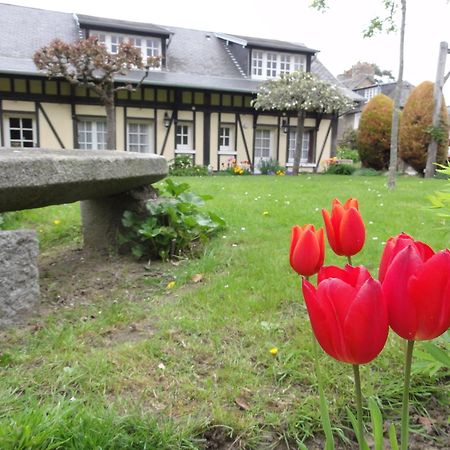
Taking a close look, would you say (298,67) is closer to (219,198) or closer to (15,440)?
(219,198)

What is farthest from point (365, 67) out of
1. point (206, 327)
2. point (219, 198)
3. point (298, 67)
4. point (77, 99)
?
point (206, 327)

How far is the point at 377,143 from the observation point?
17.7 meters

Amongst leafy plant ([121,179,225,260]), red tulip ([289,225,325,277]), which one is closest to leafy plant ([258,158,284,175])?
Answer: leafy plant ([121,179,225,260])

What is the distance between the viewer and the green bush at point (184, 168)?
15589 mm

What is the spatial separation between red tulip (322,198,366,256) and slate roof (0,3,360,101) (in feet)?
49.3

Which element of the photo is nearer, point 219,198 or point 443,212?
point 443,212

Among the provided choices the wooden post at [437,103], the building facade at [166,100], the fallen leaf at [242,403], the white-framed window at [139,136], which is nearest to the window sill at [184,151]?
the building facade at [166,100]

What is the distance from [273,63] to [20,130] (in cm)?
1016

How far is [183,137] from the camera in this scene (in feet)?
57.8

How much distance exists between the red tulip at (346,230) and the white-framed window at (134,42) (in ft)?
54.6

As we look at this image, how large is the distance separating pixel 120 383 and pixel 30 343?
2.22 feet

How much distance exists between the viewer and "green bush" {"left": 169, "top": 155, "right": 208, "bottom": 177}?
15.6 m

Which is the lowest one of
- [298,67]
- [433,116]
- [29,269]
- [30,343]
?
[30,343]

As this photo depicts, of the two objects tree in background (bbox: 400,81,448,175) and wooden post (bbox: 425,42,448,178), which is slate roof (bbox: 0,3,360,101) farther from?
wooden post (bbox: 425,42,448,178)
